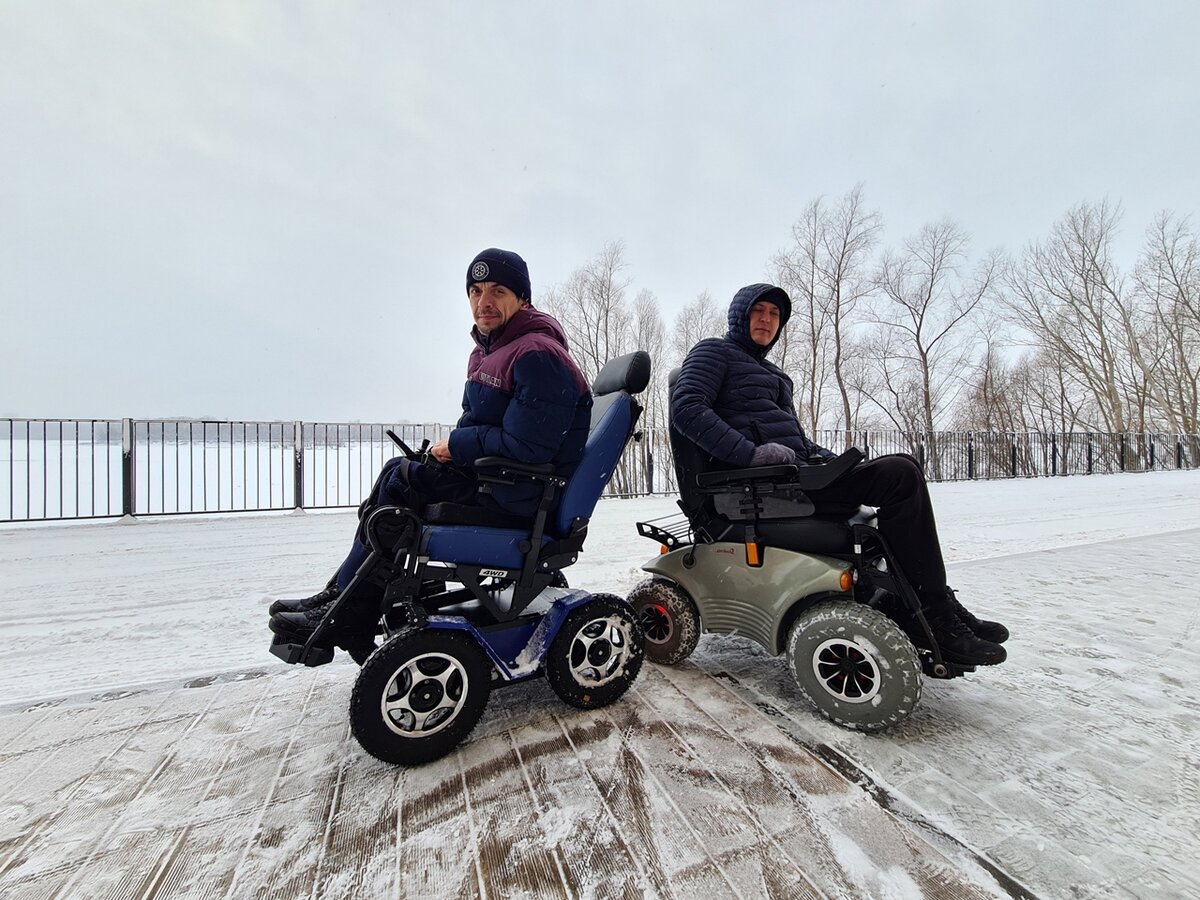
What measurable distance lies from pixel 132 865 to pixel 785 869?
1428 mm

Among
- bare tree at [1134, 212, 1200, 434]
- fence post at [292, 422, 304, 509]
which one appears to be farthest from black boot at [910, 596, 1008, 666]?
bare tree at [1134, 212, 1200, 434]

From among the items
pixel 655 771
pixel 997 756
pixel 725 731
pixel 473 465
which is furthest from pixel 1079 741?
pixel 473 465

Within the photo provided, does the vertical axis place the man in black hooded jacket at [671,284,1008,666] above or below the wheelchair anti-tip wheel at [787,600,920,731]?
above

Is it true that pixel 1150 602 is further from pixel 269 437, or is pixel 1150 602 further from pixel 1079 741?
pixel 269 437

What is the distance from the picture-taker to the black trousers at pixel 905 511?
63.2 inches

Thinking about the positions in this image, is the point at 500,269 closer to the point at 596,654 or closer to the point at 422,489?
the point at 422,489

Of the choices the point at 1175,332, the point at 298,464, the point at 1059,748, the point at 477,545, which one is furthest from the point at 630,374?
the point at 1175,332

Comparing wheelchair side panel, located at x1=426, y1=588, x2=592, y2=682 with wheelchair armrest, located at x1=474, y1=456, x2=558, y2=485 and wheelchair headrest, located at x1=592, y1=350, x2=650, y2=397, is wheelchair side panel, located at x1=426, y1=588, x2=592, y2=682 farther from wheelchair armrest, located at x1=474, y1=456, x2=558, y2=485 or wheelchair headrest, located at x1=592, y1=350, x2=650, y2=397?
wheelchair headrest, located at x1=592, y1=350, x2=650, y2=397

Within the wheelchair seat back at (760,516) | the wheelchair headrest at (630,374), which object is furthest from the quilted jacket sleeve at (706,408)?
the wheelchair headrest at (630,374)

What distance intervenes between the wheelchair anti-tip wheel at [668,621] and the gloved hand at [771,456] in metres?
0.65

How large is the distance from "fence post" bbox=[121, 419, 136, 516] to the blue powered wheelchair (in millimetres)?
6689

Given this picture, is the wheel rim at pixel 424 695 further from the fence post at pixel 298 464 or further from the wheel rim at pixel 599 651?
the fence post at pixel 298 464

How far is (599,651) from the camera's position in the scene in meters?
1.66

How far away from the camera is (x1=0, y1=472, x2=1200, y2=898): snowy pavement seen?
1004mm
